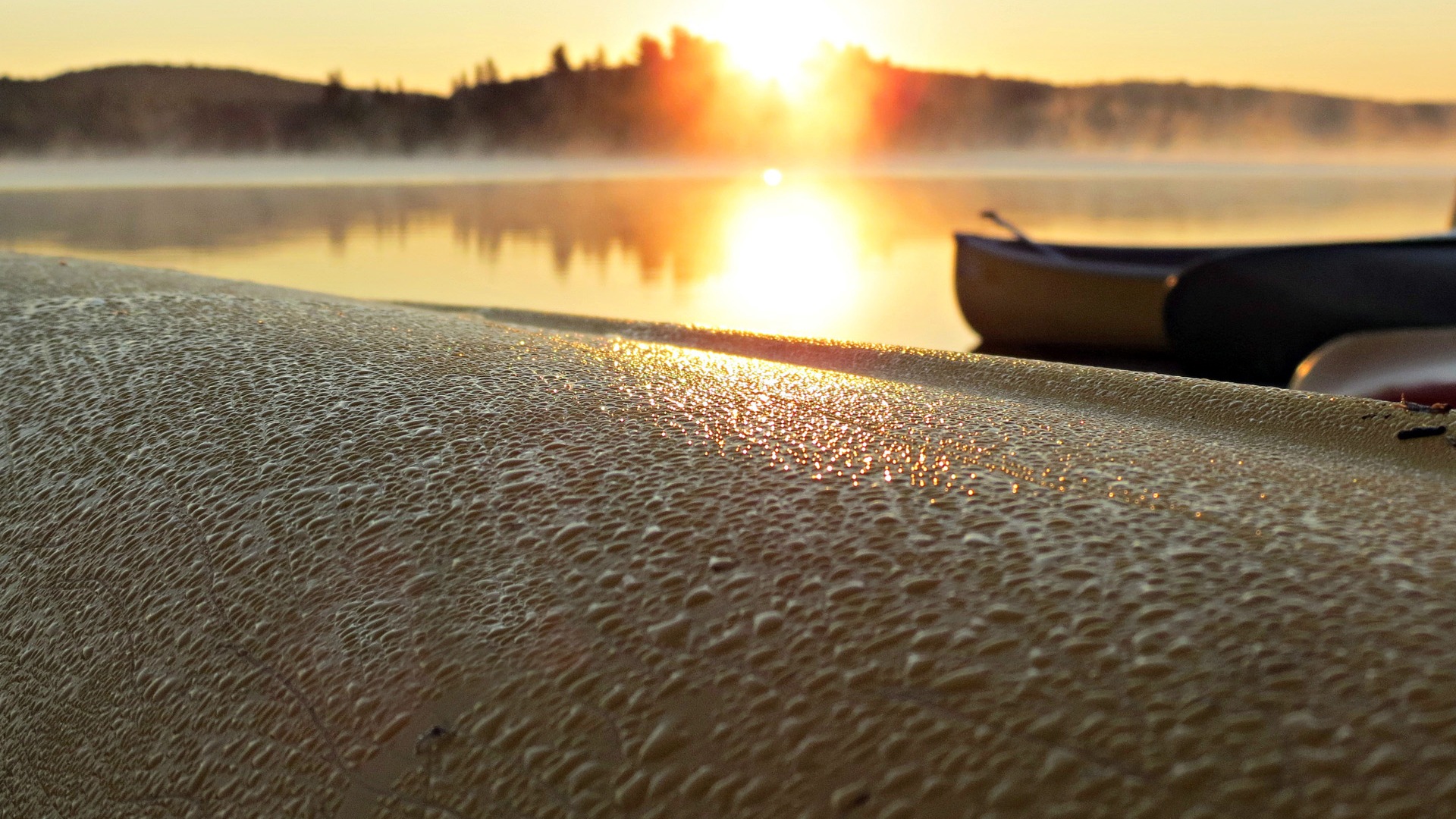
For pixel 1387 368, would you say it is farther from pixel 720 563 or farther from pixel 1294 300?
pixel 1294 300


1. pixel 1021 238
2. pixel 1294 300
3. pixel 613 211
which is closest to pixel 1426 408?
pixel 1294 300

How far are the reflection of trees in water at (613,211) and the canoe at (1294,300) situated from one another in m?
0.87

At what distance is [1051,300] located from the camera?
1.70m

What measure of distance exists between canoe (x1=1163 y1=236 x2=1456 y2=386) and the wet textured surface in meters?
1.10

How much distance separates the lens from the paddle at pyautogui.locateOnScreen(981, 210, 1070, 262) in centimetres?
166

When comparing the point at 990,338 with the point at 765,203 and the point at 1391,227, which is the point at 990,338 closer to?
the point at 1391,227

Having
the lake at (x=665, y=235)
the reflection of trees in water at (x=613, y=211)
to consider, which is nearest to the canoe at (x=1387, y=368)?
the lake at (x=665, y=235)

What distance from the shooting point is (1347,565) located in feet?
0.45

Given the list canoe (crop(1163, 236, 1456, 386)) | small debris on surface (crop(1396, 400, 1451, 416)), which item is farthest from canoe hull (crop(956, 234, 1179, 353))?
small debris on surface (crop(1396, 400, 1451, 416))

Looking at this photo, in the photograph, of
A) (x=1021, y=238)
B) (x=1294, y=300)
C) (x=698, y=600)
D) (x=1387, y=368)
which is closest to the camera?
(x=698, y=600)

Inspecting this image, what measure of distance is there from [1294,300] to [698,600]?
132 centimetres

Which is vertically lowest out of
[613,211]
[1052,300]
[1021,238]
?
[1052,300]

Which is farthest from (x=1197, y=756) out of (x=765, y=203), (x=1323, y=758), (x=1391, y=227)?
(x=765, y=203)

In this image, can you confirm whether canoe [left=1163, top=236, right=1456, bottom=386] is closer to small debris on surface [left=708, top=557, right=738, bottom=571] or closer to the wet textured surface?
the wet textured surface
